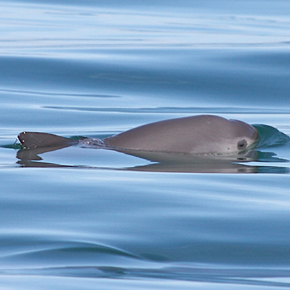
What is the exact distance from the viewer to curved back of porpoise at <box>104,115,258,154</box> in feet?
22.7

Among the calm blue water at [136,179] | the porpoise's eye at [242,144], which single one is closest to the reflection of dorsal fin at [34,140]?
the calm blue water at [136,179]

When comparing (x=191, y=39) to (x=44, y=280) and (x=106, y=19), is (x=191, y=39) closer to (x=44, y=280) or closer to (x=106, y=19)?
(x=106, y=19)

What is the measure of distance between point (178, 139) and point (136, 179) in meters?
1.48

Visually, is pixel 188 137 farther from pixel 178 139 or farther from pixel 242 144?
pixel 242 144

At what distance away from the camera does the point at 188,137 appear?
23.0 feet

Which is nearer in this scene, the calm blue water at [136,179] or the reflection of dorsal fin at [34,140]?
the calm blue water at [136,179]

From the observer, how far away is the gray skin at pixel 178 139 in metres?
6.88

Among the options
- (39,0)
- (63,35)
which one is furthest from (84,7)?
(63,35)

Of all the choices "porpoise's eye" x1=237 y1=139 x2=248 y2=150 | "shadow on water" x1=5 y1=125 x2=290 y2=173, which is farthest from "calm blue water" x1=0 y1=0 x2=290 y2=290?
"porpoise's eye" x1=237 y1=139 x2=248 y2=150

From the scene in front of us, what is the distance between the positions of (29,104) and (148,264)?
704 centimetres

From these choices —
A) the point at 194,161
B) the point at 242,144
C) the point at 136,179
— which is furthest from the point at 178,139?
the point at 136,179

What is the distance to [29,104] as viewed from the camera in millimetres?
10430

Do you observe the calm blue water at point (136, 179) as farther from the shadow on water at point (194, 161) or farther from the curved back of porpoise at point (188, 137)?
the curved back of porpoise at point (188, 137)

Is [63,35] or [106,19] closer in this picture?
[63,35]
